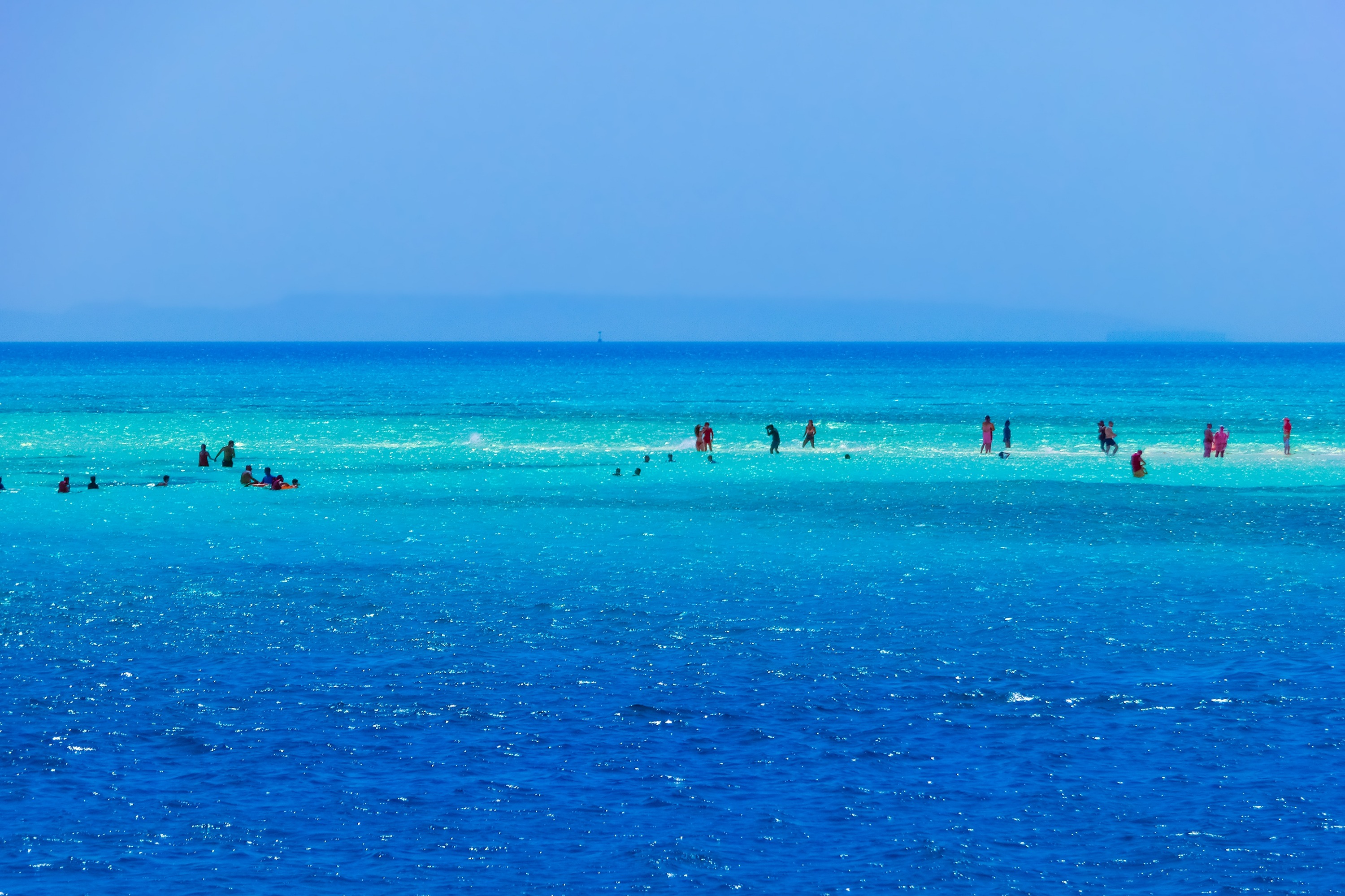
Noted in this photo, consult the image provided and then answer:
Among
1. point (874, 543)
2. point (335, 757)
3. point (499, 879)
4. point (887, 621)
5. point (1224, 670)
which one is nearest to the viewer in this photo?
point (499, 879)

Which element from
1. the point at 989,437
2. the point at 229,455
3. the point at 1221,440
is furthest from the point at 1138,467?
the point at 229,455

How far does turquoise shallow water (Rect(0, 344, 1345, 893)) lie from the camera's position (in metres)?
13.6

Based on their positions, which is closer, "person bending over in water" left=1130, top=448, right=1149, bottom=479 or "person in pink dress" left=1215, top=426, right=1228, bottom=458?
"person bending over in water" left=1130, top=448, right=1149, bottom=479

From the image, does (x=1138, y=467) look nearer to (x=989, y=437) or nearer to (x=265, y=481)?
(x=989, y=437)

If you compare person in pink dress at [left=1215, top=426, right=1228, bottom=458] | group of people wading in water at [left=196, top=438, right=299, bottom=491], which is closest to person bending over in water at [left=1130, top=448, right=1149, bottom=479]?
person in pink dress at [left=1215, top=426, right=1228, bottom=458]

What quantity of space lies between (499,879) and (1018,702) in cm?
803

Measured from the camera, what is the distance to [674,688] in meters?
19.1

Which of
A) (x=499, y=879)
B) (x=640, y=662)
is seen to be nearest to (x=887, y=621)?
(x=640, y=662)

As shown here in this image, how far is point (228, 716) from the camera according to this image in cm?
1773

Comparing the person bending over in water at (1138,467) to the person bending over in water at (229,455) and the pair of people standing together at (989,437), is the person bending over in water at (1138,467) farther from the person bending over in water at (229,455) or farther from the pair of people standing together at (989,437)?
the person bending over in water at (229,455)

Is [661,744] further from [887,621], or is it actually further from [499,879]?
[887,621]

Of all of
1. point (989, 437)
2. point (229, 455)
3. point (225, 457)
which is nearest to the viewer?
point (229, 455)

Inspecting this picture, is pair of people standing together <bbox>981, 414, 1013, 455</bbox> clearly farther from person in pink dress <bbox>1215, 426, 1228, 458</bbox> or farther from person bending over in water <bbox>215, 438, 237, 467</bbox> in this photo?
person bending over in water <bbox>215, 438, 237, 467</bbox>

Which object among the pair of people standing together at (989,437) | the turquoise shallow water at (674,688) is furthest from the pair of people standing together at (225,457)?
the pair of people standing together at (989,437)
